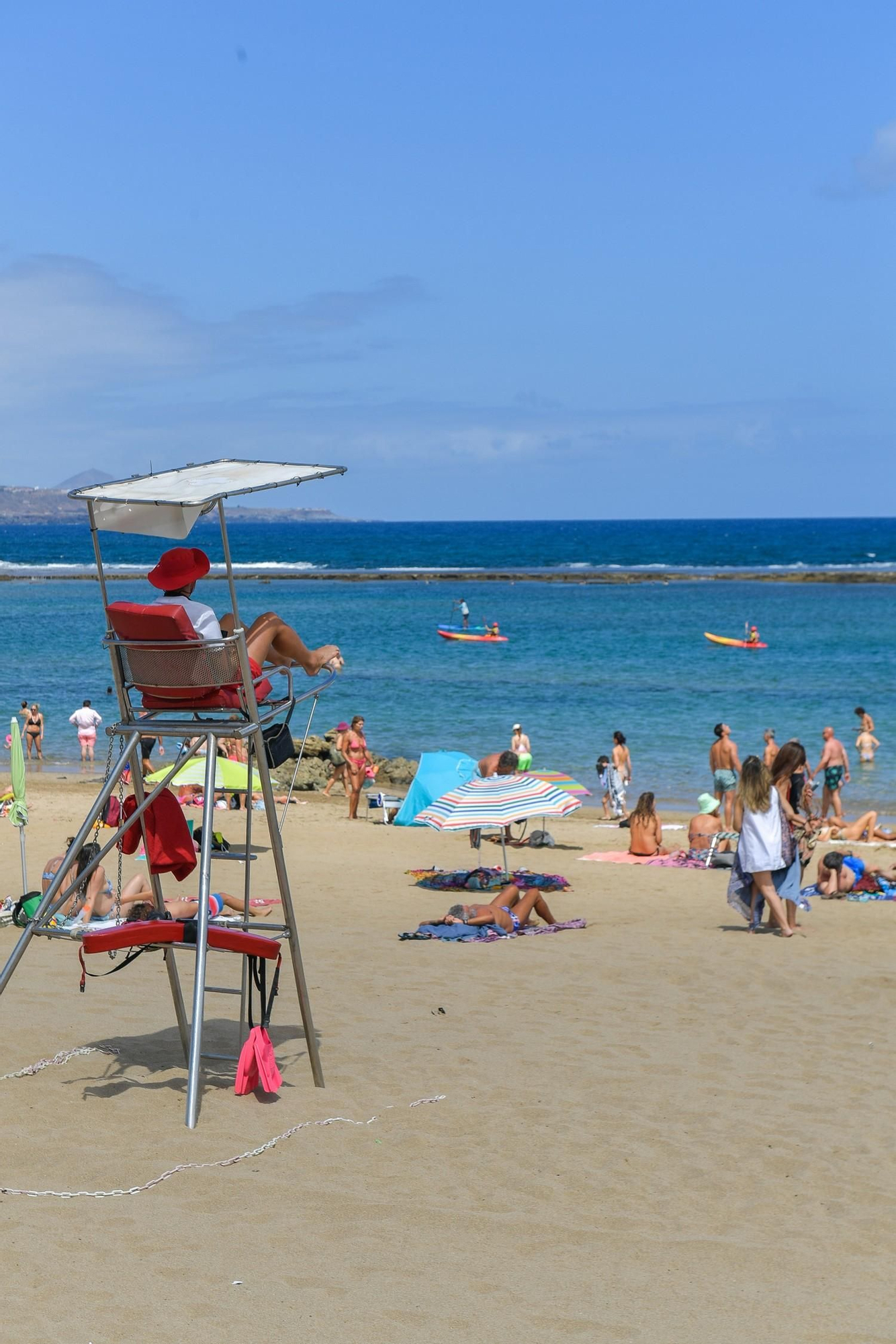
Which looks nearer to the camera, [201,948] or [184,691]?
[201,948]

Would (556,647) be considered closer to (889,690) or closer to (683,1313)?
(889,690)

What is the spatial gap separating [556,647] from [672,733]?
1731 centimetres

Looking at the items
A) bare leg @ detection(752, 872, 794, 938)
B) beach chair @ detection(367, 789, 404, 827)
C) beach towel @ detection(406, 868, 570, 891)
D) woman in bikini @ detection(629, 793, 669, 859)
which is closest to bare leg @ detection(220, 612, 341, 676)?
bare leg @ detection(752, 872, 794, 938)

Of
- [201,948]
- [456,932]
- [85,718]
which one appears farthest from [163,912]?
[85,718]

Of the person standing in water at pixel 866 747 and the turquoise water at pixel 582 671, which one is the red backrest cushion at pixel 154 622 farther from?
the person standing in water at pixel 866 747

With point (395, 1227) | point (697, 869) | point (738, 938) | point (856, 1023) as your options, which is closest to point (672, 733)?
point (697, 869)

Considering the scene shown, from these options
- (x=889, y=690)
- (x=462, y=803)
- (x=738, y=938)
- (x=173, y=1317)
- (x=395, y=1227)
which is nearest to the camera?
(x=173, y=1317)

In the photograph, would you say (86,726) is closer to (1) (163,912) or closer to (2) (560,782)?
(2) (560,782)

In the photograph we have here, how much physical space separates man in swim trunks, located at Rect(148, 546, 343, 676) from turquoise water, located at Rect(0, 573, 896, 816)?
50.0 ft

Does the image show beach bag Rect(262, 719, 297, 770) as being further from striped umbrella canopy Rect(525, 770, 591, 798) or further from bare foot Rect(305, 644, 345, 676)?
striped umbrella canopy Rect(525, 770, 591, 798)

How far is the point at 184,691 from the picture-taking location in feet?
18.3

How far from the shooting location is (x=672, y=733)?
26.7m

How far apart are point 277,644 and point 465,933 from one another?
5.56 metres

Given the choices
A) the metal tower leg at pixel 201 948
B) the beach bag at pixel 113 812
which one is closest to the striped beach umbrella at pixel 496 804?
the beach bag at pixel 113 812
